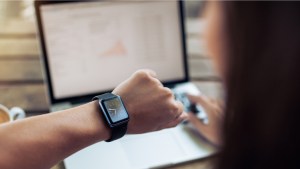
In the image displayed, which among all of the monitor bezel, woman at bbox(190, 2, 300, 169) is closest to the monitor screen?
the monitor bezel

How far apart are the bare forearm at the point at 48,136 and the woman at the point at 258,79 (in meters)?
0.29

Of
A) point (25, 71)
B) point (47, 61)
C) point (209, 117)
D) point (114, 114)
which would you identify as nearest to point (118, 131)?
point (114, 114)

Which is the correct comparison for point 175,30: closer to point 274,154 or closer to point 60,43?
point 60,43

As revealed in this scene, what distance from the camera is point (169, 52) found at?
1.04 m

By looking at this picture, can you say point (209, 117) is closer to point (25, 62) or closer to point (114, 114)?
point (114, 114)

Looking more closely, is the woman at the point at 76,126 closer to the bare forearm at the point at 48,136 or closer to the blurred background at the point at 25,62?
the bare forearm at the point at 48,136

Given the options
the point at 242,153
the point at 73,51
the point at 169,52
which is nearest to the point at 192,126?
the point at 169,52

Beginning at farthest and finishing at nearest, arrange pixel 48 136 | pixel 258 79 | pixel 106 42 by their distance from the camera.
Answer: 1. pixel 106 42
2. pixel 48 136
3. pixel 258 79

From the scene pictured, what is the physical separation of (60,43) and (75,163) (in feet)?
1.05

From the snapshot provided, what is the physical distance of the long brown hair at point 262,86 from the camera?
35cm

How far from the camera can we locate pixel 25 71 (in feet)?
3.47

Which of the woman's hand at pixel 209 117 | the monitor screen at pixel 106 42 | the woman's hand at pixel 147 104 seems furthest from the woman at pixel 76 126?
the monitor screen at pixel 106 42

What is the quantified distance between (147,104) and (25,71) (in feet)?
1.56

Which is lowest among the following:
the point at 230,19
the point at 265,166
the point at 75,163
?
the point at 75,163
